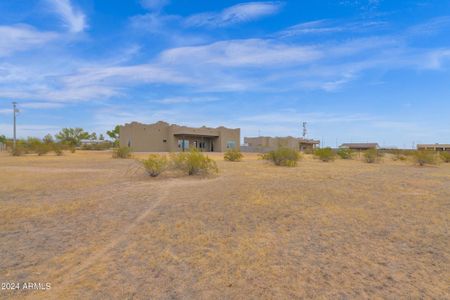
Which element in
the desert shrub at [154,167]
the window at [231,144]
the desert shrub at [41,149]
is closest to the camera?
the desert shrub at [154,167]

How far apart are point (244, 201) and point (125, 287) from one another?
172 inches

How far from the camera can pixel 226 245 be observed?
461 centimetres

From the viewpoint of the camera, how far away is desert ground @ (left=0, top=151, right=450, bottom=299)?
335cm

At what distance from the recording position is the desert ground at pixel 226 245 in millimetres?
3350

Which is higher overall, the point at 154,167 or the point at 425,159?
the point at 425,159

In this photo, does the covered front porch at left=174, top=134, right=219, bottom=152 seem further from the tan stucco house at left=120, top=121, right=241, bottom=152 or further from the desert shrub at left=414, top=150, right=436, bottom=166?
the desert shrub at left=414, top=150, right=436, bottom=166

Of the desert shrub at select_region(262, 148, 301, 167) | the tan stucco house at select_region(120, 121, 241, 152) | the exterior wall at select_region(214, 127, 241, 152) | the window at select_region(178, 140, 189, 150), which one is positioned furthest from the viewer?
the exterior wall at select_region(214, 127, 241, 152)

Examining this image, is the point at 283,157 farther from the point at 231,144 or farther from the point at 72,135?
the point at 72,135

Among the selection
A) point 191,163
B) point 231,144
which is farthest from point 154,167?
point 231,144

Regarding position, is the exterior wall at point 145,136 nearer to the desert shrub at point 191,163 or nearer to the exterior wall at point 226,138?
the exterior wall at point 226,138

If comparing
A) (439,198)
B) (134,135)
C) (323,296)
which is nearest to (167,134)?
(134,135)

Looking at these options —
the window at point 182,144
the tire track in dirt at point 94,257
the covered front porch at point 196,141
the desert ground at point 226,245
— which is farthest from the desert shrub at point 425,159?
the window at point 182,144

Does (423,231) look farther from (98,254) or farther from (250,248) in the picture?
(98,254)

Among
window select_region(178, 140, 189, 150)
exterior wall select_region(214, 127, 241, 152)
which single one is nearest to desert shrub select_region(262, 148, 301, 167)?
window select_region(178, 140, 189, 150)
